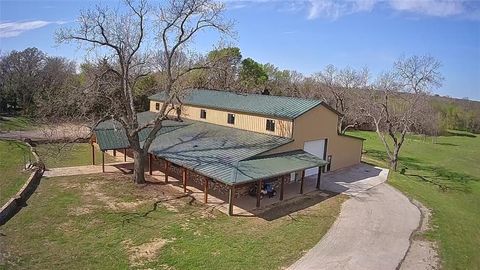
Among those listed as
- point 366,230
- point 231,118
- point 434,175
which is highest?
point 231,118

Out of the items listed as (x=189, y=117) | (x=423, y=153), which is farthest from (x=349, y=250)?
(x=423, y=153)

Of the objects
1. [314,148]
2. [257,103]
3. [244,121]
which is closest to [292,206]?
[314,148]

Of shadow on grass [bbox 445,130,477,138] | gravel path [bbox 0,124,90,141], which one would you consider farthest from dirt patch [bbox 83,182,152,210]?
shadow on grass [bbox 445,130,477,138]

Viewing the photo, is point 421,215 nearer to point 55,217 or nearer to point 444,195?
point 444,195

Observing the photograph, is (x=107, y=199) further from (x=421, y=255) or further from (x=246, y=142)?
(x=421, y=255)

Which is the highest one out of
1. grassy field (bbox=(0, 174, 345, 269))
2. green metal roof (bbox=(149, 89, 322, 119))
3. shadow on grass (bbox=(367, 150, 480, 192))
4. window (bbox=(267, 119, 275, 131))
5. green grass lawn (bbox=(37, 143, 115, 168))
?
green metal roof (bbox=(149, 89, 322, 119))

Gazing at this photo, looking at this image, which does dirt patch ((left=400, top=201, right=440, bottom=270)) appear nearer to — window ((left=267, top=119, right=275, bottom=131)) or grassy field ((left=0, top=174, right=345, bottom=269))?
grassy field ((left=0, top=174, right=345, bottom=269))

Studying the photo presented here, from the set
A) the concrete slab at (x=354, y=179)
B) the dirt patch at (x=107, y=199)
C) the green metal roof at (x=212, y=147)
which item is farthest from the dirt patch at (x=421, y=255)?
the dirt patch at (x=107, y=199)
